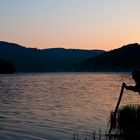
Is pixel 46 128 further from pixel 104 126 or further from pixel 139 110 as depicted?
pixel 139 110

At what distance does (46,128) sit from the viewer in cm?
2930

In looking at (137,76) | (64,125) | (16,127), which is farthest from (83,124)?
(137,76)

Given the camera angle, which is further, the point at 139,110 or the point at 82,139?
the point at 82,139

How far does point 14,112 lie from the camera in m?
41.2

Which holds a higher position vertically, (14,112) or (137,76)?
(137,76)

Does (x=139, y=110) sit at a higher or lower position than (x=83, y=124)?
higher

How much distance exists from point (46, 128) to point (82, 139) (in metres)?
6.29

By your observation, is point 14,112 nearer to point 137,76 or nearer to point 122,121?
point 122,121

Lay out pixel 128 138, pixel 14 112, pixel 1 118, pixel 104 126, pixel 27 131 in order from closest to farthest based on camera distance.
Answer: pixel 128 138, pixel 27 131, pixel 104 126, pixel 1 118, pixel 14 112

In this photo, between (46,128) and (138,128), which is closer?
(138,128)

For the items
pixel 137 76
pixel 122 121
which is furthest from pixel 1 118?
pixel 137 76

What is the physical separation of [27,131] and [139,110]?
9278mm

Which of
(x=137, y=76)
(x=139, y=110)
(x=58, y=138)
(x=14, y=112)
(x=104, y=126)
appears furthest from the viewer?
(x=14, y=112)

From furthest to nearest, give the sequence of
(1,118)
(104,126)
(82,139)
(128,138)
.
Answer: (1,118) → (104,126) → (82,139) → (128,138)
